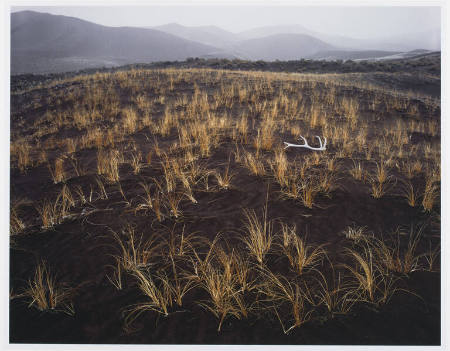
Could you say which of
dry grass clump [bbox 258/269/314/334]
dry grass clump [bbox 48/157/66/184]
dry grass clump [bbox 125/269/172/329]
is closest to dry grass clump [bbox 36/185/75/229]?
dry grass clump [bbox 48/157/66/184]

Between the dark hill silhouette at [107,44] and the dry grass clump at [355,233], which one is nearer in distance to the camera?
the dry grass clump at [355,233]

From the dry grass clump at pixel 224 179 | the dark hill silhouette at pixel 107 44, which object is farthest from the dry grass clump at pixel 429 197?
the dark hill silhouette at pixel 107 44

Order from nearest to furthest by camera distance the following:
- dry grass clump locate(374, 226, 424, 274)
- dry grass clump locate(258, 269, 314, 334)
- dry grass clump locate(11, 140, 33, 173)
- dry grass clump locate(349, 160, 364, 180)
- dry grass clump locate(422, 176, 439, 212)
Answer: dry grass clump locate(258, 269, 314, 334) → dry grass clump locate(374, 226, 424, 274) → dry grass clump locate(422, 176, 439, 212) → dry grass clump locate(349, 160, 364, 180) → dry grass clump locate(11, 140, 33, 173)

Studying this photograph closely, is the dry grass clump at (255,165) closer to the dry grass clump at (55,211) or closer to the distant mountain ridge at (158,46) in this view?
the dry grass clump at (55,211)

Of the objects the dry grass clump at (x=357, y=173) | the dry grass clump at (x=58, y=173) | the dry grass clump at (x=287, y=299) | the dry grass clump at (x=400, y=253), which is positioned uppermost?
the dry grass clump at (x=357, y=173)

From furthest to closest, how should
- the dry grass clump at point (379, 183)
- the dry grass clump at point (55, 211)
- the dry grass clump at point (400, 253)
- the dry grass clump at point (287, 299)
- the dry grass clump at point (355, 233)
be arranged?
the dry grass clump at point (379, 183), the dry grass clump at point (55, 211), the dry grass clump at point (355, 233), the dry grass clump at point (400, 253), the dry grass clump at point (287, 299)

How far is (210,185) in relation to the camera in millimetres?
2721

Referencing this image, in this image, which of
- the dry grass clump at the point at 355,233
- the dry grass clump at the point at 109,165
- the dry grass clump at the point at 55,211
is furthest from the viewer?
the dry grass clump at the point at 109,165

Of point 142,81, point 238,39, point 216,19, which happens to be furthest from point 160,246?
point 238,39

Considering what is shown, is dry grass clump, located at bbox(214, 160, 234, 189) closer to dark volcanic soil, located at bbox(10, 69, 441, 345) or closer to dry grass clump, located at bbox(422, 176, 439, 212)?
dark volcanic soil, located at bbox(10, 69, 441, 345)

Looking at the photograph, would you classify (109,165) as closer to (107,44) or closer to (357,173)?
(357,173)

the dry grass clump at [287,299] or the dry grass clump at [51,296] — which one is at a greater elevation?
the dry grass clump at [287,299]

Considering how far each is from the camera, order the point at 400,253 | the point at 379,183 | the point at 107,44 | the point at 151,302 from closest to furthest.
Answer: the point at 151,302, the point at 400,253, the point at 379,183, the point at 107,44

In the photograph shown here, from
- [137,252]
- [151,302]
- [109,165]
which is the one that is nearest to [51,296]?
[137,252]
